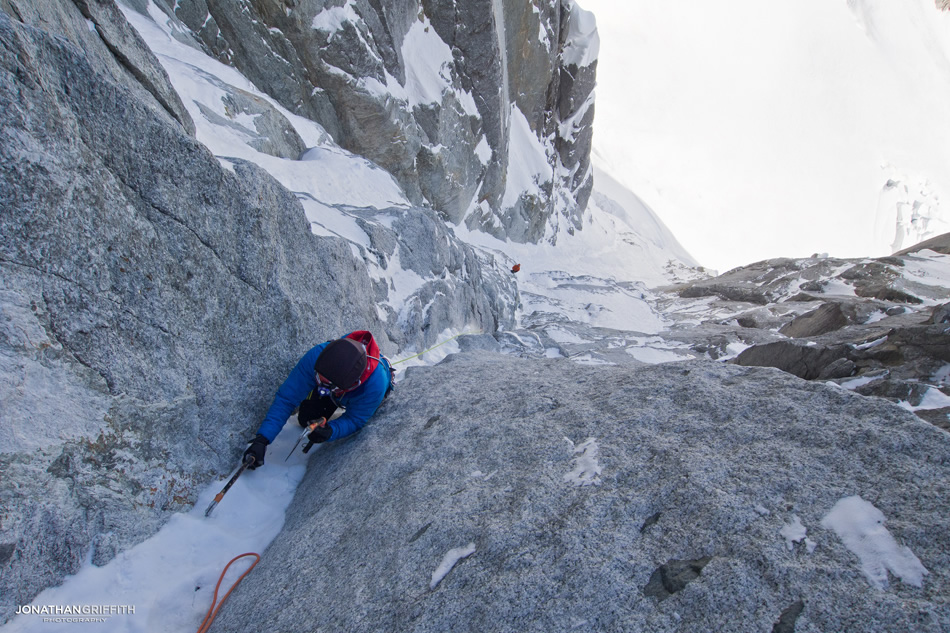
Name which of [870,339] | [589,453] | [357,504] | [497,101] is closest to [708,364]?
[589,453]

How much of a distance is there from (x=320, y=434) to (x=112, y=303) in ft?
6.14

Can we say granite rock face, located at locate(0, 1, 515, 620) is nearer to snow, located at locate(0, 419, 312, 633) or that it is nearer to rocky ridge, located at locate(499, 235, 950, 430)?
snow, located at locate(0, 419, 312, 633)

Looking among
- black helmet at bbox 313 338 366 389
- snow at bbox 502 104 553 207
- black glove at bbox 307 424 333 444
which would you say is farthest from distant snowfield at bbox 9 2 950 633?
snow at bbox 502 104 553 207

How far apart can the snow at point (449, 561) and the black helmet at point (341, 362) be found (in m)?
1.88

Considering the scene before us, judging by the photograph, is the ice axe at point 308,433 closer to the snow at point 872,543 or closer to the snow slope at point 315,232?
the snow slope at point 315,232

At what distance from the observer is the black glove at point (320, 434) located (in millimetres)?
3987

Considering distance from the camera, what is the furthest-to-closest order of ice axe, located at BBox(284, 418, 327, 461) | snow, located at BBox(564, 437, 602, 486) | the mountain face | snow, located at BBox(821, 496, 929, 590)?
the mountain face → ice axe, located at BBox(284, 418, 327, 461) → snow, located at BBox(564, 437, 602, 486) → snow, located at BBox(821, 496, 929, 590)

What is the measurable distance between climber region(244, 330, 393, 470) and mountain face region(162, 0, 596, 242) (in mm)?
15328

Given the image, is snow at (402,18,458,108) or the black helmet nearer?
the black helmet

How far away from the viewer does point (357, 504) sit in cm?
337

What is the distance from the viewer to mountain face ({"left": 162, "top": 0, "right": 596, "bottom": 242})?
50.8ft

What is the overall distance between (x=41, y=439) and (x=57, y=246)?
1.19m

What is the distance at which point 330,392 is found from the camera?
4121mm

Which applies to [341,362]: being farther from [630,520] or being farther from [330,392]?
[630,520]
